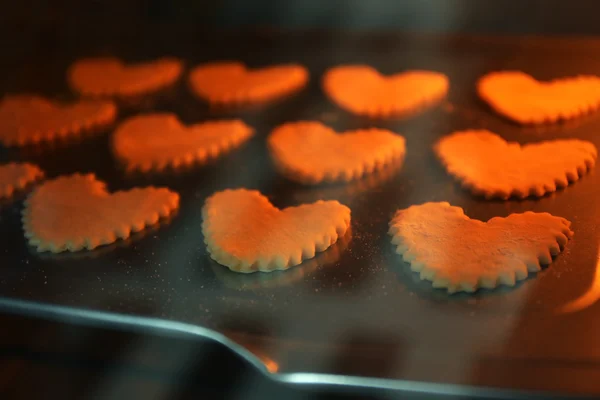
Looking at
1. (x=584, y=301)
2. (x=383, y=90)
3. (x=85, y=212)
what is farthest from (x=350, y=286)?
(x=383, y=90)

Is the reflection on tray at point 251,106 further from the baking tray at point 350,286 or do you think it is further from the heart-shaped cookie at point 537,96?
the heart-shaped cookie at point 537,96

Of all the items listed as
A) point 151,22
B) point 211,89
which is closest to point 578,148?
point 211,89

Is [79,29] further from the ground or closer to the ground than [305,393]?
further from the ground

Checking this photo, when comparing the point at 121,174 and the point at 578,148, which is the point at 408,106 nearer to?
the point at 578,148

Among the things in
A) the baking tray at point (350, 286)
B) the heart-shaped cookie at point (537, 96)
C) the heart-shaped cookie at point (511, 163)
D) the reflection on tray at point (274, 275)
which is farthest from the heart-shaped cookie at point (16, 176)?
the heart-shaped cookie at point (537, 96)

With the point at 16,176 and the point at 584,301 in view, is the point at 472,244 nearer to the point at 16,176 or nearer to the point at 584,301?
the point at 584,301

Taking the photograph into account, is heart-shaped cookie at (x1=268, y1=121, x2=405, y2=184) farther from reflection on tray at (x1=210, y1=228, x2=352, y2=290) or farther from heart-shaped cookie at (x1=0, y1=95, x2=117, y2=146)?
heart-shaped cookie at (x1=0, y1=95, x2=117, y2=146)
